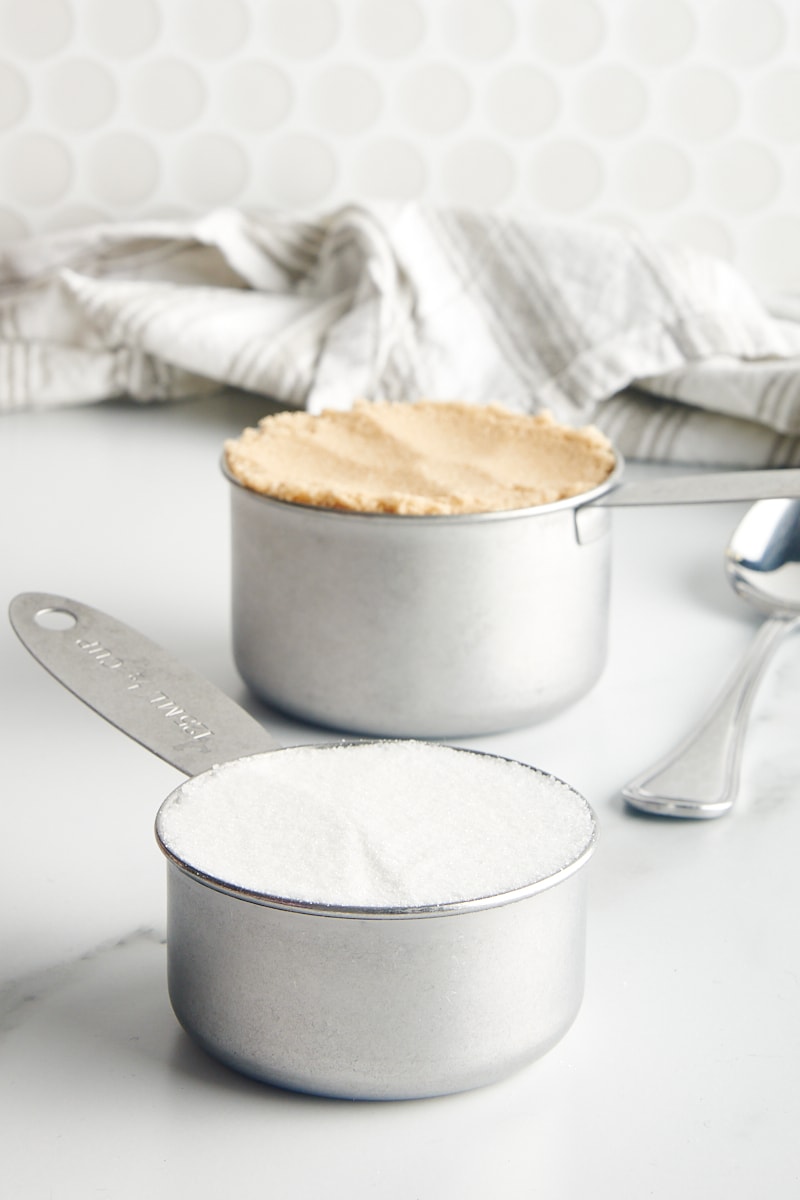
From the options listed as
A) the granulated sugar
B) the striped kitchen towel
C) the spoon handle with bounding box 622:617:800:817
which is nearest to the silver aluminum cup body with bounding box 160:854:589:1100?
the granulated sugar

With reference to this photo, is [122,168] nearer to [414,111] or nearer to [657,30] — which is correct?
[414,111]

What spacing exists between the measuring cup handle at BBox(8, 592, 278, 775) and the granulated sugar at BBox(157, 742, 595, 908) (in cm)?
3

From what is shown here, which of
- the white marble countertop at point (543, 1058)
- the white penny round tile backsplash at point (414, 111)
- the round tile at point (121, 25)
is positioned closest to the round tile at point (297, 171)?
the white penny round tile backsplash at point (414, 111)

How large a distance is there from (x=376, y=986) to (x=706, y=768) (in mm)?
244

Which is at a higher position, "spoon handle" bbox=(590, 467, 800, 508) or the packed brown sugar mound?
"spoon handle" bbox=(590, 467, 800, 508)

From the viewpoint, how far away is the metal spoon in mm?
526

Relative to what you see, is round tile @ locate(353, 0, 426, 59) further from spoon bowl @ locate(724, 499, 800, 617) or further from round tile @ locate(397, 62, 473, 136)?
spoon bowl @ locate(724, 499, 800, 617)

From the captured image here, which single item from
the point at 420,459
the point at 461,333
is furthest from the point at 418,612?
the point at 461,333

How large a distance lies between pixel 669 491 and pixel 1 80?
2.99 feet

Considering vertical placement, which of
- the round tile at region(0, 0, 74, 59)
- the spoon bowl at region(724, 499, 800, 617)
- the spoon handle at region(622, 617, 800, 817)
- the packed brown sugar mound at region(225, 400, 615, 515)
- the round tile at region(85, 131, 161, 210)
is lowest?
the spoon handle at region(622, 617, 800, 817)

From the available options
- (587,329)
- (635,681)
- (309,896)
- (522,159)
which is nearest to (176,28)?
(522,159)

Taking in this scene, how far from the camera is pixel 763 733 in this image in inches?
23.6

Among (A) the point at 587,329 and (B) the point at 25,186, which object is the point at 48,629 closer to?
(A) the point at 587,329

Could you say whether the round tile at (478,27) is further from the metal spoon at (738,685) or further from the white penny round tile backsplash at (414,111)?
the metal spoon at (738,685)
